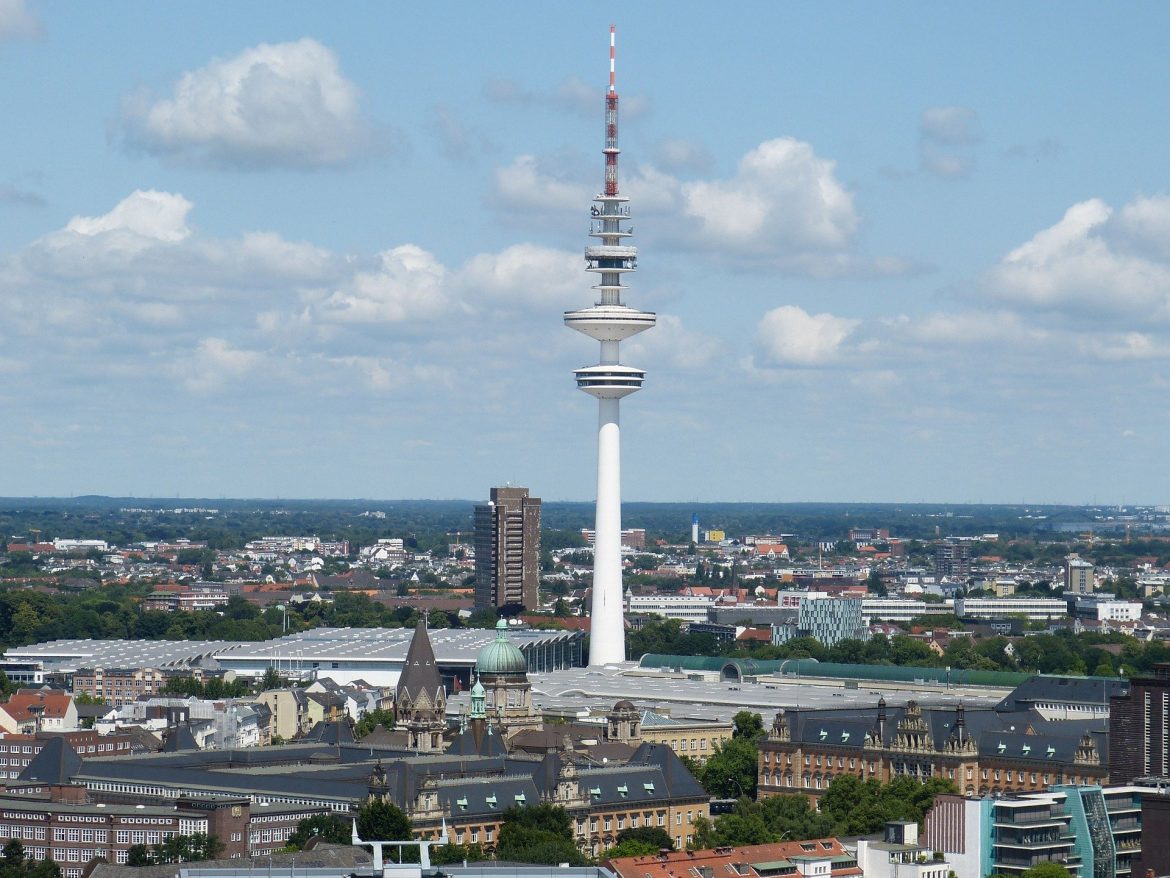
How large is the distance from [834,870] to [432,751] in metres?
46.4

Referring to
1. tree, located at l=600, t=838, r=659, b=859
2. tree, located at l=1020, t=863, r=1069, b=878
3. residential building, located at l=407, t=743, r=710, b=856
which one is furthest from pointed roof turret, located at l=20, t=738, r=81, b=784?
tree, located at l=1020, t=863, r=1069, b=878

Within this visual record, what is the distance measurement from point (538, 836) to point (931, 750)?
3637cm

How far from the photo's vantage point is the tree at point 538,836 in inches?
4929

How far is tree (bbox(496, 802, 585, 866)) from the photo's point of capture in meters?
125

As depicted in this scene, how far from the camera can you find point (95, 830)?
13450 centimetres

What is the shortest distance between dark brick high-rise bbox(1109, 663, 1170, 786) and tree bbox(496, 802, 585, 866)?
87.2 feet

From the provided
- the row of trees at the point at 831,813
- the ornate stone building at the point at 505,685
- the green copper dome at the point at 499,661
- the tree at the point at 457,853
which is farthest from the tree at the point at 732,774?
the tree at the point at 457,853

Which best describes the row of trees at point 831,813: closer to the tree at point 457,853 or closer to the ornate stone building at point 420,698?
the tree at point 457,853

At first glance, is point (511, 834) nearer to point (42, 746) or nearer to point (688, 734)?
point (42, 746)

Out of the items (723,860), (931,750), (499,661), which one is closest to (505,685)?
(499,661)

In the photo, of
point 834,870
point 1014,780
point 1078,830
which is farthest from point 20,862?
point 1014,780

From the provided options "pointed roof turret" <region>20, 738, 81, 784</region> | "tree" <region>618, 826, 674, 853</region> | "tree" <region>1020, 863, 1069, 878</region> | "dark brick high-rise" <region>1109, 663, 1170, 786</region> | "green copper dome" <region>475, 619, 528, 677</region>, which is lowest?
"tree" <region>618, 826, 674, 853</region>

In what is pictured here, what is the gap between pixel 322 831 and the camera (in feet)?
431

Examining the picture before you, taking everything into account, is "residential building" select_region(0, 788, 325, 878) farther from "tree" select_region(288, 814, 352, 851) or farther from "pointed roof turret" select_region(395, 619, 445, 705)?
"pointed roof turret" select_region(395, 619, 445, 705)
